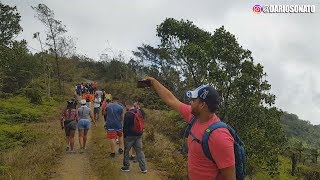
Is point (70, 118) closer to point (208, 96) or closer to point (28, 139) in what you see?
point (28, 139)

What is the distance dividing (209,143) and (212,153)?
82 mm

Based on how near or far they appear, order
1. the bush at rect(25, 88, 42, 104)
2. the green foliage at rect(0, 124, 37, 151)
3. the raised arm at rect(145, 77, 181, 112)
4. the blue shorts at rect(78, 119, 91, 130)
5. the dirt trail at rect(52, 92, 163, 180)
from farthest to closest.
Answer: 1. the bush at rect(25, 88, 42, 104)
2. the green foliage at rect(0, 124, 37, 151)
3. the blue shorts at rect(78, 119, 91, 130)
4. the dirt trail at rect(52, 92, 163, 180)
5. the raised arm at rect(145, 77, 181, 112)

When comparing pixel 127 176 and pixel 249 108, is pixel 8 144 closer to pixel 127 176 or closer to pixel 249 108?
pixel 127 176

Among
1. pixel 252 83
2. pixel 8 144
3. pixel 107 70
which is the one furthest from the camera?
pixel 107 70

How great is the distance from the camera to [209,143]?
133 inches

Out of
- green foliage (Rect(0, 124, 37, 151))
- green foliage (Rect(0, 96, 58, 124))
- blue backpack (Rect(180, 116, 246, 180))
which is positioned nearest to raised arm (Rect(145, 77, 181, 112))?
blue backpack (Rect(180, 116, 246, 180))

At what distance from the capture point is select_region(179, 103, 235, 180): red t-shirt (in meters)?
3.30

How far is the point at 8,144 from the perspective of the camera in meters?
18.3

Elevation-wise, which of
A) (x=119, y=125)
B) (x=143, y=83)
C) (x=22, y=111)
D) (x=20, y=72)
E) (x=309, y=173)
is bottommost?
(x=309, y=173)

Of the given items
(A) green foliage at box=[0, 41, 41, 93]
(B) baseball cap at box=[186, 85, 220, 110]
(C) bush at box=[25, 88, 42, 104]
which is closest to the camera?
(B) baseball cap at box=[186, 85, 220, 110]

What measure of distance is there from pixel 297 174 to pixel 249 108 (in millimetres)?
28229

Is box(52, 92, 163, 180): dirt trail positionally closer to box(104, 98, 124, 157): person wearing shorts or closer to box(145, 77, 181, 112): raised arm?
box(104, 98, 124, 157): person wearing shorts

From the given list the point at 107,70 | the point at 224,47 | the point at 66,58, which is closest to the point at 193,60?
the point at 224,47

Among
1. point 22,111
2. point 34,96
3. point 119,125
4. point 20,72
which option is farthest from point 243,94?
point 20,72
